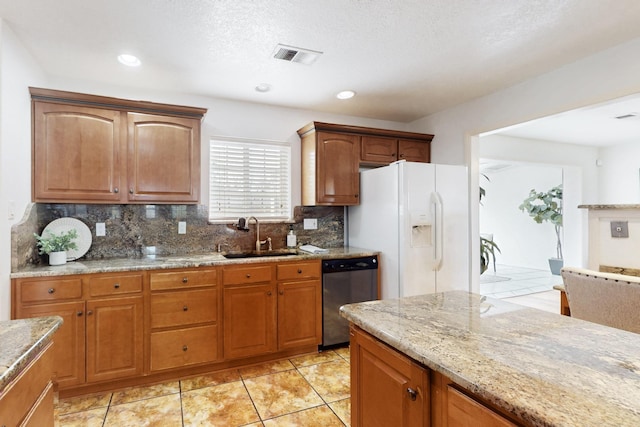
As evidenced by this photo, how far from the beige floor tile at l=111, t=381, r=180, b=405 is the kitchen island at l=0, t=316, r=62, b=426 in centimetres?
122

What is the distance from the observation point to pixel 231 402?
234cm

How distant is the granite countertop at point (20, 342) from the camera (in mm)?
988

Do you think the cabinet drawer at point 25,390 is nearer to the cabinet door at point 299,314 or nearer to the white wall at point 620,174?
the cabinet door at point 299,314

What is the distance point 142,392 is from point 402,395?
7.33ft

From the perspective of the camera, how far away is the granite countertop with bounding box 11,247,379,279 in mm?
2298

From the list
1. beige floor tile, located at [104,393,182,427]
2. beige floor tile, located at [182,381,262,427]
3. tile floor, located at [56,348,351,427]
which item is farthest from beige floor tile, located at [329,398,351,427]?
beige floor tile, located at [104,393,182,427]

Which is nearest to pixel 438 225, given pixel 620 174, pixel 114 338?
pixel 114 338

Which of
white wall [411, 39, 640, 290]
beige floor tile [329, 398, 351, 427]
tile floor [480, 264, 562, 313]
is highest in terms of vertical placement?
white wall [411, 39, 640, 290]

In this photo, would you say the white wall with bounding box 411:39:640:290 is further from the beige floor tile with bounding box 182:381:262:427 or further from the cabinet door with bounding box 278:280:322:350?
the beige floor tile with bounding box 182:381:262:427

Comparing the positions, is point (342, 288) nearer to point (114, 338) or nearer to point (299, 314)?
point (299, 314)

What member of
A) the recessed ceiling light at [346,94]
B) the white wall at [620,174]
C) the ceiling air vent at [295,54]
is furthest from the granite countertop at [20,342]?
the white wall at [620,174]

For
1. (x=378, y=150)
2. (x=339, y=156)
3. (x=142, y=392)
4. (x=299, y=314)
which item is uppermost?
(x=378, y=150)

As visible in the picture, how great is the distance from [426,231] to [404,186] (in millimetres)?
491

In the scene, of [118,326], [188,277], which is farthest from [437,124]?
[118,326]
